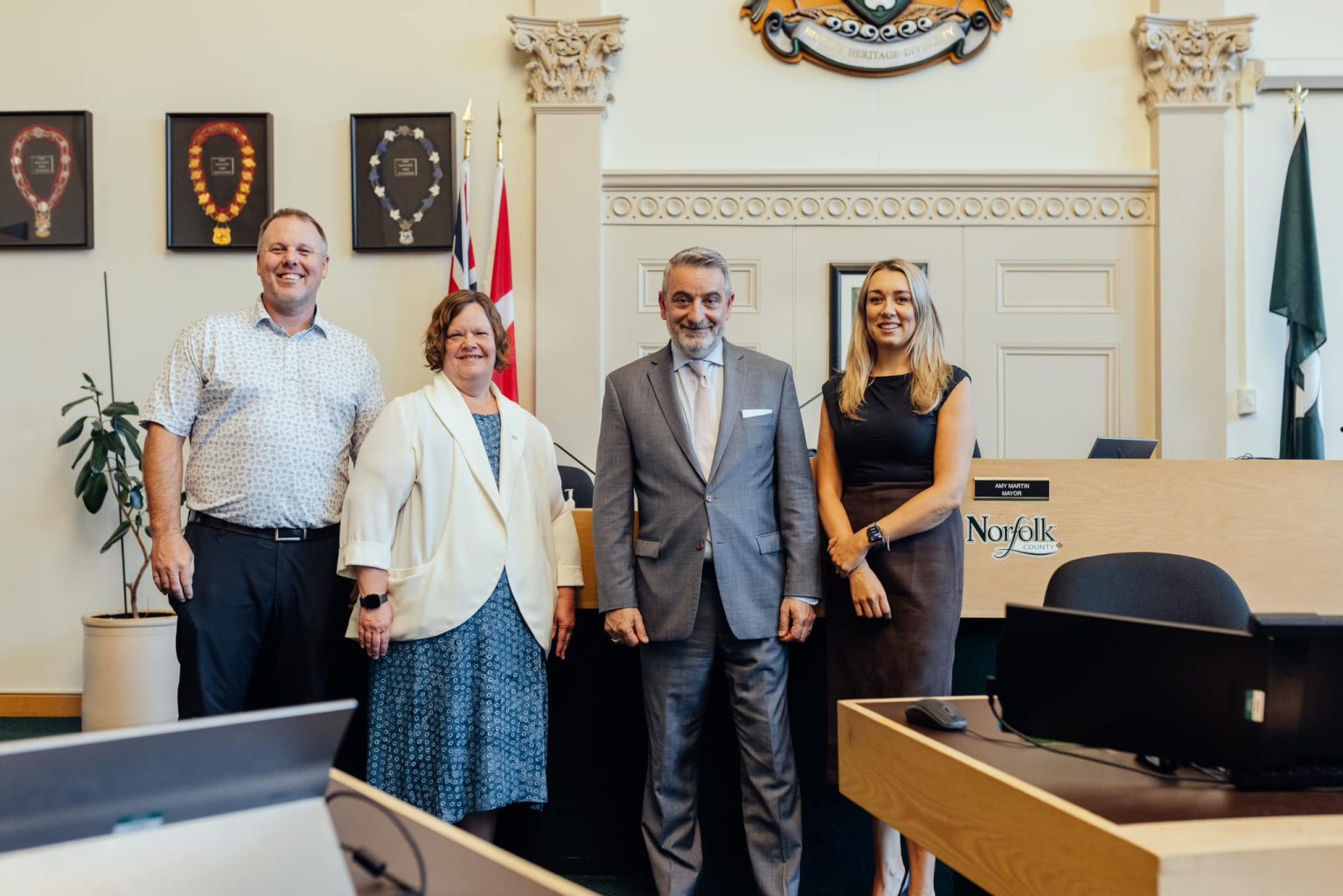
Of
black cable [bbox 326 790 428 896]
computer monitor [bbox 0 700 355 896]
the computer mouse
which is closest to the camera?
computer monitor [bbox 0 700 355 896]

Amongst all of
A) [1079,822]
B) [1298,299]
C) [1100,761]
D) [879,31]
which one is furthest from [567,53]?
[1079,822]

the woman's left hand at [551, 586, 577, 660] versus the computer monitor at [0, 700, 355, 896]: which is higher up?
the computer monitor at [0, 700, 355, 896]

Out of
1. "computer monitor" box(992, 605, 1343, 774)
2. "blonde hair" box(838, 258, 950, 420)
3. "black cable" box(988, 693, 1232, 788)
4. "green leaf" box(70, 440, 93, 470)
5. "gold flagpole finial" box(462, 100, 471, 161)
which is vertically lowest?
"black cable" box(988, 693, 1232, 788)

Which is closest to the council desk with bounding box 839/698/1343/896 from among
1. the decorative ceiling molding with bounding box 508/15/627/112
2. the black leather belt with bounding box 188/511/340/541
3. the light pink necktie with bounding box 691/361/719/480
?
the light pink necktie with bounding box 691/361/719/480

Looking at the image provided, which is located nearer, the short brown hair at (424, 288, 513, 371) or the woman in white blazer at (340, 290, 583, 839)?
the woman in white blazer at (340, 290, 583, 839)

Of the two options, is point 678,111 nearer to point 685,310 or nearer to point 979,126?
point 979,126

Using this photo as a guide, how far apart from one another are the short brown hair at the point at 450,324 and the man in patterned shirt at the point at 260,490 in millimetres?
247

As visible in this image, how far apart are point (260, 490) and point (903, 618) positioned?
148 cm

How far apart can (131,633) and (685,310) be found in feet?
10.4

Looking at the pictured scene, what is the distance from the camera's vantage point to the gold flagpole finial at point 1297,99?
16.3 feet

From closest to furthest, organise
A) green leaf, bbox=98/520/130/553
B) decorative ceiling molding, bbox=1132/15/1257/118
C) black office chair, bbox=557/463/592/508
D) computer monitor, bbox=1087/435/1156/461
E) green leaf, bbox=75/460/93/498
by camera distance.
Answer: computer monitor, bbox=1087/435/1156/461 → black office chair, bbox=557/463/592/508 → green leaf, bbox=98/520/130/553 → green leaf, bbox=75/460/93/498 → decorative ceiling molding, bbox=1132/15/1257/118

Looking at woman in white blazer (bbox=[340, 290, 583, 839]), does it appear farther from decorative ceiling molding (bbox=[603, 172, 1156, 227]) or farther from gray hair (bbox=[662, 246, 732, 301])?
decorative ceiling molding (bbox=[603, 172, 1156, 227])

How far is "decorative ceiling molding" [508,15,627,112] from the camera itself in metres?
4.99

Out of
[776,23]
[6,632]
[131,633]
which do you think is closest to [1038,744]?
[131,633]
